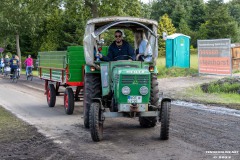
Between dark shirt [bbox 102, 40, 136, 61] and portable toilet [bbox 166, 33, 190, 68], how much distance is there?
17.3 m

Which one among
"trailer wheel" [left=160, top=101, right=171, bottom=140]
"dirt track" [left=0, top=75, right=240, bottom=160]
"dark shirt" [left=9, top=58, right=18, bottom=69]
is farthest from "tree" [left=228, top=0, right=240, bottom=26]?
Answer: "trailer wheel" [left=160, top=101, right=171, bottom=140]

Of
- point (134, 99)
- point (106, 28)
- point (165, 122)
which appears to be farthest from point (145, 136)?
point (106, 28)

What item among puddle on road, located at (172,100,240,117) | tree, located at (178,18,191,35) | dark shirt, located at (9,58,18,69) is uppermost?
tree, located at (178,18,191,35)

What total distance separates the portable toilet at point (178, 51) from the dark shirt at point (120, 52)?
17.3 m

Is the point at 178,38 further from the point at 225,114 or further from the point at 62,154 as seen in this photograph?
the point at 62,154

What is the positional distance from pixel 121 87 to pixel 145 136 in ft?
4.06

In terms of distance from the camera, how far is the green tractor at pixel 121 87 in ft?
29.5

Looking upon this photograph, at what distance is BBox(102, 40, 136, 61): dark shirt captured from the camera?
396 inches

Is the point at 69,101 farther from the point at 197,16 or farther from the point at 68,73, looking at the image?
the point at 197,16

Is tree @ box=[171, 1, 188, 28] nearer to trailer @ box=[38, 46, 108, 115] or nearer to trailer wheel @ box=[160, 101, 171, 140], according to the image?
trailer @ box=[38, 46, 108, 115]

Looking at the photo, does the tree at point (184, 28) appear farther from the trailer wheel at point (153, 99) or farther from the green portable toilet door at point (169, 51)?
the trailer wheel at point (153, 99)

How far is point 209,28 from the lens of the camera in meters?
62.7

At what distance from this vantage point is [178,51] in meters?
27.5

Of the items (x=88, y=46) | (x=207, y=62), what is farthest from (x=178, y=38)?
(x=88, y=46)
